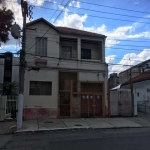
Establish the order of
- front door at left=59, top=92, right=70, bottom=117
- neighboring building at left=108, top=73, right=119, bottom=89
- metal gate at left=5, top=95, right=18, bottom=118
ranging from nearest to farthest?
1. metal gate at left=5, top=95, right=18, bottom=118
2. front door at left=59, top=92, right=70, bottom=117
3. neighboring building at left=108, top=73, right=119, bottom=89

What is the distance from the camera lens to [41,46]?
1875 cm

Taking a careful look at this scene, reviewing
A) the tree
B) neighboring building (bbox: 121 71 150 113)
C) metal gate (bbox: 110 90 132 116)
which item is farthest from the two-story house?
neighboring building (bbox: 121 71 150 113)

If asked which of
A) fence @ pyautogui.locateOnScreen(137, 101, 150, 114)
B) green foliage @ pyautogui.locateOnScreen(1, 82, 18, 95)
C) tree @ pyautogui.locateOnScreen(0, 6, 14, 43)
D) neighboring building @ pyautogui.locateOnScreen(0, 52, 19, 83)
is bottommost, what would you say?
fence @ pyautogui.locateOnScreen(137, 101, 150, 114)

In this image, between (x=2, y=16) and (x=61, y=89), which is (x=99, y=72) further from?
(x=2, y=16)

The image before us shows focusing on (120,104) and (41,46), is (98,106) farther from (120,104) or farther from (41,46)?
(41,46)

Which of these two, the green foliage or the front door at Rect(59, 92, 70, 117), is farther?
the front door at Rect(59, 92, 70, 117)

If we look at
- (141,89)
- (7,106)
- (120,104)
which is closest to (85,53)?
(120,104)

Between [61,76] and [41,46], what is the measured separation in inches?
132

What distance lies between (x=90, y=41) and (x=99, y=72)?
341 cm

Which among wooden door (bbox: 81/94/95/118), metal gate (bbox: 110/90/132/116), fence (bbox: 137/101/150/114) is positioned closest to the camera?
wooden door (bbox: 81/94/95/118)

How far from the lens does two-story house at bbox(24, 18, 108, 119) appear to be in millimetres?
17953

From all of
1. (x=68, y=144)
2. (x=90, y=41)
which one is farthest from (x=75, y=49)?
(x=68, y=144)

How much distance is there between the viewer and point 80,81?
1917 cm

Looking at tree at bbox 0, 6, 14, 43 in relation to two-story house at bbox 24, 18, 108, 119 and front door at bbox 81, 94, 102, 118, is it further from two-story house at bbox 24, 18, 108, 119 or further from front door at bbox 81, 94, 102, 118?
front door at bbox 81, 94, 102, 118
